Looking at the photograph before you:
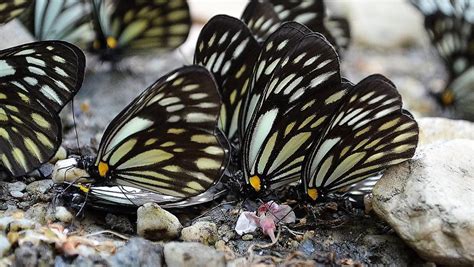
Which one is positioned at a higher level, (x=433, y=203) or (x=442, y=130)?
(x=433, y=203)

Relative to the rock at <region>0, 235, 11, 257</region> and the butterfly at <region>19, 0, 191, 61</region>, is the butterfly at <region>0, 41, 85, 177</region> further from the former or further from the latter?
the butterfly at <region>19, 0, 191, 61</region>

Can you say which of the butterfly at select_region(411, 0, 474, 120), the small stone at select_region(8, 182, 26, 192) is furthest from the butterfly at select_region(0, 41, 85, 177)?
the butterfly at select_region(411, 0, 474, 120)

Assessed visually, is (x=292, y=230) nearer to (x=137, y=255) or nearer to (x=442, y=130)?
(x=137, y=255)

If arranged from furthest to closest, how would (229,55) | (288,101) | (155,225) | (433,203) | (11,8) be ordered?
(229,55) → (11,8) → (288,101) → (155,225) → (433,203)

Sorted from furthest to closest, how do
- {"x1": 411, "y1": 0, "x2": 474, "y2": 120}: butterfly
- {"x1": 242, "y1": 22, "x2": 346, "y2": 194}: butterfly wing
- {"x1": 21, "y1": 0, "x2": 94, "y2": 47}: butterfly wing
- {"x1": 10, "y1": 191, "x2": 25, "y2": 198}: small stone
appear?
1. {"x1": 411, "y1": 0, "x2": 474, "y2": 120}: butterfly
2. {"x1": 21, "y1": 0, "x2": 94, "y2": 47}: butterfly wing
3. {"x1": 10, "y1": 191, "x2": 25, "y2": 198}: small stone
4. {"x1": 242, "y1": 22, "x2": 346, "y2": 194}: butterfly wing

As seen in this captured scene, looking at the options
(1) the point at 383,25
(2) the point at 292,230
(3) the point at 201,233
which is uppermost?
(3) the point at 201,233

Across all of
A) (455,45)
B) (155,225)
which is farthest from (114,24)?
(455,45)

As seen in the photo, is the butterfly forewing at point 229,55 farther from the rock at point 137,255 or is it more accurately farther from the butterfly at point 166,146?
the rock at point 137,255
